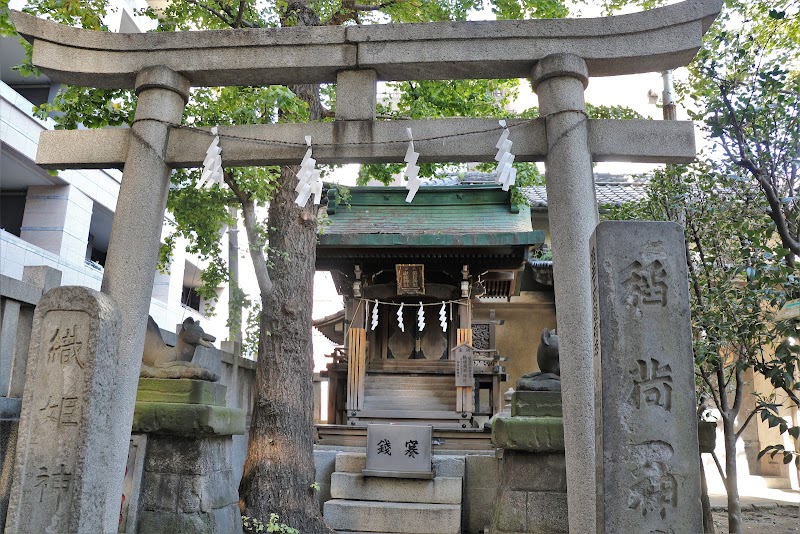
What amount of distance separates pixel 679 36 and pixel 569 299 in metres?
2.36

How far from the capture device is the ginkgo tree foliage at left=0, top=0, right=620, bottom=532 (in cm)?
761

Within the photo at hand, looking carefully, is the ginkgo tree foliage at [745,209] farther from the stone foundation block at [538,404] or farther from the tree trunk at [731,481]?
the stone foundation block at [538,404]

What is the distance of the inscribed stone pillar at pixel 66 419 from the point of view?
4191mm

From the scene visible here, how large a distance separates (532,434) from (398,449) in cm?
449

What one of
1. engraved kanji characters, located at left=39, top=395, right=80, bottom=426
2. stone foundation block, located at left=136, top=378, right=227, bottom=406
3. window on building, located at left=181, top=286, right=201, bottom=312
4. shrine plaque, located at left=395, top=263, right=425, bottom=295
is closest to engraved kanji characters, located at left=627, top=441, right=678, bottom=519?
engraved kanji characters, located at left=39, top=395, right=80, bottom=426

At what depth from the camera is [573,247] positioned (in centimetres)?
468

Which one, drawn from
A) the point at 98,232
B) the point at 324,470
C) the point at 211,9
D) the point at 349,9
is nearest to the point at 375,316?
the point at 324,470

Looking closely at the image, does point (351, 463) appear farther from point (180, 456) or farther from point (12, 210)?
point (12, 210)

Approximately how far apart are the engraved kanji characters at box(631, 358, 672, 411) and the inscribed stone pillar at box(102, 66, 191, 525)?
3641 mm

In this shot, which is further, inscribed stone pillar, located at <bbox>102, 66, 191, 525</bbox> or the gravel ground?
the gravel ground

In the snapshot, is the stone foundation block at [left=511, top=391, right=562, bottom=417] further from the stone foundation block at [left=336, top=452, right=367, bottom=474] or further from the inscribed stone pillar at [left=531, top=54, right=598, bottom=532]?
the stone foundation block at [left=336, top=452, right=367, bottom=474]

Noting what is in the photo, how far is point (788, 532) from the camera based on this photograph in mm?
9664

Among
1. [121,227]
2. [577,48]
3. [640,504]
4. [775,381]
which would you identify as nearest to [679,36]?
[577,48]

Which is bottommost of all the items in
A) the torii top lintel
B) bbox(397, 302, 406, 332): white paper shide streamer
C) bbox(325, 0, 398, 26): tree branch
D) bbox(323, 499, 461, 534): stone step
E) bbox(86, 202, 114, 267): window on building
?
bbox(323, 499, 461, 534): stone step
